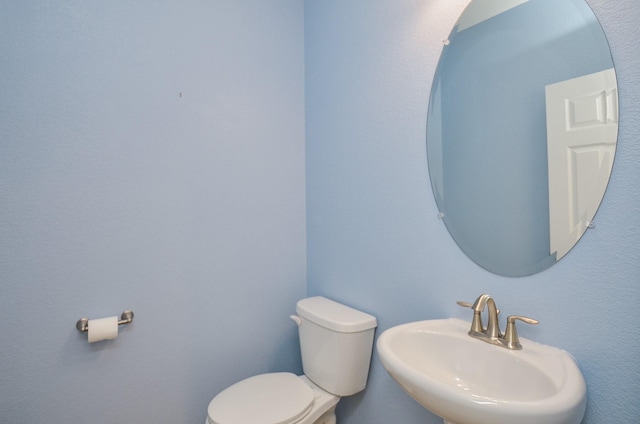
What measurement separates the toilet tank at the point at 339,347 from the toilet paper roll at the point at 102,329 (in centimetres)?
72

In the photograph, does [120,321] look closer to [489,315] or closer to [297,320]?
[297,320]

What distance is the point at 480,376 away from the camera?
32.8 inches

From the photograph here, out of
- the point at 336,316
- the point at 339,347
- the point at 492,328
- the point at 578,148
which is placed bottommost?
the point at 339,347

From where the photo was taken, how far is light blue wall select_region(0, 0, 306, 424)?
105cm

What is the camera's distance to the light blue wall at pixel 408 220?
0.67 metres

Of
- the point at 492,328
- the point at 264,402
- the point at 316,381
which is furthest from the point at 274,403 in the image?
the point at 492,328

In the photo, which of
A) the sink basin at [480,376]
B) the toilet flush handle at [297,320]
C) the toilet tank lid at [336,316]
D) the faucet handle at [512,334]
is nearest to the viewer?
the sink basin at [480,376]

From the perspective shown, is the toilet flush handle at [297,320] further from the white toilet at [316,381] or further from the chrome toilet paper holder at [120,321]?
the chrome toilet paper holder at [120,321]

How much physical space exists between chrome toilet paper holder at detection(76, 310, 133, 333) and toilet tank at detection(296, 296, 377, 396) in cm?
69

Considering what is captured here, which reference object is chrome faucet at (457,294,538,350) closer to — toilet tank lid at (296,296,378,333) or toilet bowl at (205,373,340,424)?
toilet tank lid at (296,296,378,333)

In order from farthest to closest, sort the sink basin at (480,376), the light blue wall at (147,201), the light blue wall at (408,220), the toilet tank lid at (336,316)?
the toilet tank lid at (336,316) < the light blue wall at (147,201) < the light blue wall at (408,220) < the sink basin at (480,376)

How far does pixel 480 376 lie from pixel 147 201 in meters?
1.30

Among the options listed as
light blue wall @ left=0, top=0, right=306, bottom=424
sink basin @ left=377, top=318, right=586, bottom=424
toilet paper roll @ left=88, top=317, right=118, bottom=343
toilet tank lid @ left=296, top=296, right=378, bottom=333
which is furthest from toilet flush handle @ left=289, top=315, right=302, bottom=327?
toilet paper roll @ left=88, top=317, right=118, bottom=343

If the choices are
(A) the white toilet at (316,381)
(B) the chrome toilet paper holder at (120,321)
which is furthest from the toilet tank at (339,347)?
(B) the chrome toilet paper holder at (120,321)
